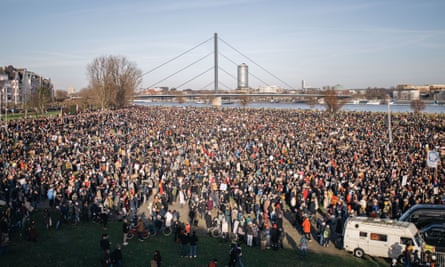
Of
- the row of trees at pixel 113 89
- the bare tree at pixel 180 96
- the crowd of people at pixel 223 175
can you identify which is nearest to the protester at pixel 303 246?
the crowd of people at pixel 223 175

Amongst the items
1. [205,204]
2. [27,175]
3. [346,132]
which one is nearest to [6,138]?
[27,175]

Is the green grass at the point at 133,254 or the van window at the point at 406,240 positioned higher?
the van window at the point at 406,240

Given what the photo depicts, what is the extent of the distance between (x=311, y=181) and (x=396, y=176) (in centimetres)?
456

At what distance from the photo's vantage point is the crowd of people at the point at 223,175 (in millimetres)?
13852

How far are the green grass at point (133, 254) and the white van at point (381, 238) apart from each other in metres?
0.37

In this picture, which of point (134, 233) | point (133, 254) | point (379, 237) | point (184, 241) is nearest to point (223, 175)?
point (134, 233)

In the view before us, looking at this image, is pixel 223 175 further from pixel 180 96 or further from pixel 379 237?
pixel 180 96

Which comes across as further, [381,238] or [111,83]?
[111,83]

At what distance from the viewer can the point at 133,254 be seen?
1109 centimetres

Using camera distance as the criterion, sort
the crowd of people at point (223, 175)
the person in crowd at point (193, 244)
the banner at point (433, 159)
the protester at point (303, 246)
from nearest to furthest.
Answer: the person in crowd at point (193, 244) → the protester at point (303, 246) → the crowd of people at point (223, 175) → the banner at point (433, 159)

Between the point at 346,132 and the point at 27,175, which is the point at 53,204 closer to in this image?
the point at 27,175

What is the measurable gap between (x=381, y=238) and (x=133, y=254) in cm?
763

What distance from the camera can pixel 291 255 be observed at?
11.6 metres

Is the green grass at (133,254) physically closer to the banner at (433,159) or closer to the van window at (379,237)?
the van window at (379,237)
